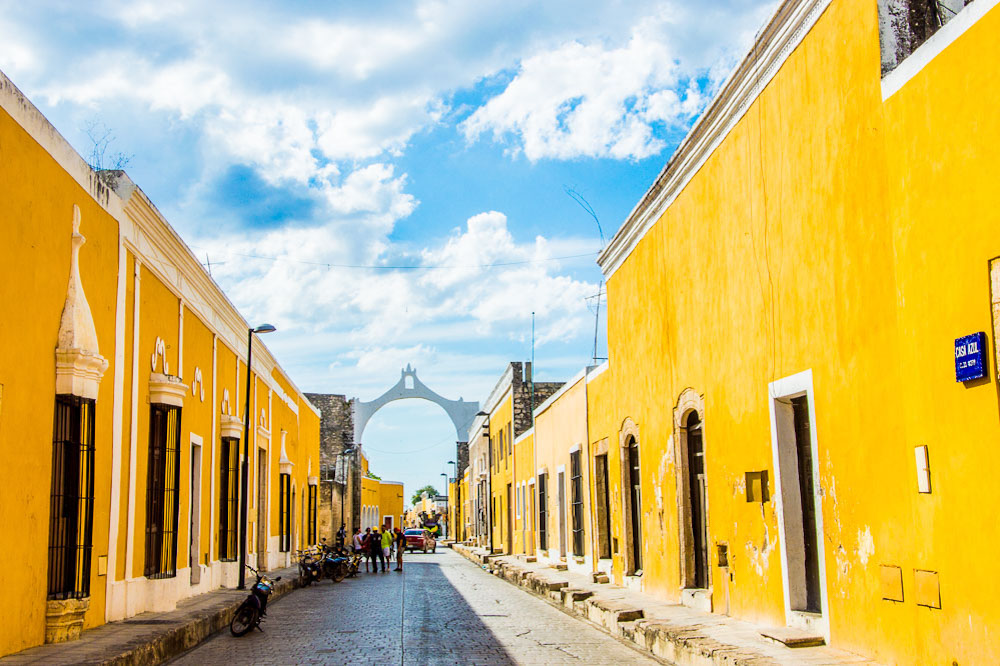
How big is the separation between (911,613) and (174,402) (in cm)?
971

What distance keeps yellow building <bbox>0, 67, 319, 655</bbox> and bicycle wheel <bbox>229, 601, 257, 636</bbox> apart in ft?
3.64

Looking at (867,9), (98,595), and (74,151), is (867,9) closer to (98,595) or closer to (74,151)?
(74,151)

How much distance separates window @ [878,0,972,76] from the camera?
23.4 ft

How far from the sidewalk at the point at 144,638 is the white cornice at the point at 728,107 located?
25.7 ft

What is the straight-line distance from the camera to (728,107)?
10.6 metres

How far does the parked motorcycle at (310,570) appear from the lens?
75.8ft

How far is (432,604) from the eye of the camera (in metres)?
16.6

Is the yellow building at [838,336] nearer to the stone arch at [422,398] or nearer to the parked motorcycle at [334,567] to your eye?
the parked motorcycle at [334,567]

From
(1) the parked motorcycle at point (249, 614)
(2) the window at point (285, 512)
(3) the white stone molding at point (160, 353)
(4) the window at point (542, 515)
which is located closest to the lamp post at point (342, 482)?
(2) the window at point (285, 512)

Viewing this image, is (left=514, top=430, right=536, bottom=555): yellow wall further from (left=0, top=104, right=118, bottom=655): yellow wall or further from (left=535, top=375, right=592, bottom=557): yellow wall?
(left=0, top=104, right=118, bottom=655): yellow wall

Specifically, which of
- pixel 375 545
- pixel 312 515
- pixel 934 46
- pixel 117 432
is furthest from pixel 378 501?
pixel 934 46

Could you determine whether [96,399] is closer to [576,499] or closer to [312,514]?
[576,499]

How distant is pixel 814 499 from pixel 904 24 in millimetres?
3954

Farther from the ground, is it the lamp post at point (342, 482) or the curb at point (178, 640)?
the lamp post at point (342, 482)
